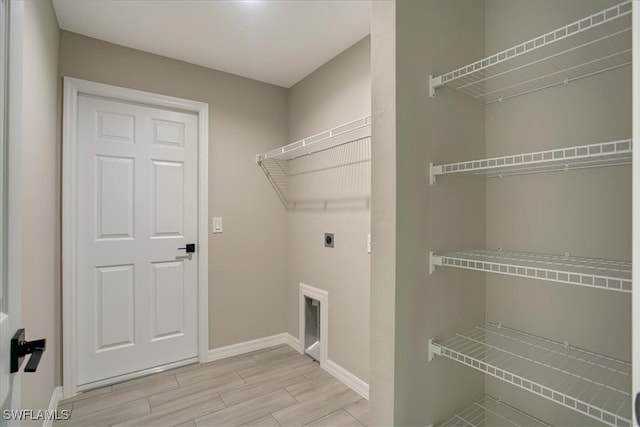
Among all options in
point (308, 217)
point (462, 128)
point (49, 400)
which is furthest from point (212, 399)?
point (462, 128)

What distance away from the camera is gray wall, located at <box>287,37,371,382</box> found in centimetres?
220

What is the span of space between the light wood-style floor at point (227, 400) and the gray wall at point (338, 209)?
0.27 meters

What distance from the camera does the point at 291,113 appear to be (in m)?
3.04

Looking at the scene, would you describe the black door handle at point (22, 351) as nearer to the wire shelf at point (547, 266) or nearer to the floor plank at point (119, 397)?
the wire shelf at point (547, 266)

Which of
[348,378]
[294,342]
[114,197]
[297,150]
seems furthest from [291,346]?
[114,197]

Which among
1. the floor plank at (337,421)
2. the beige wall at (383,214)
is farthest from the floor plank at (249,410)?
the beige wall at (383,214)

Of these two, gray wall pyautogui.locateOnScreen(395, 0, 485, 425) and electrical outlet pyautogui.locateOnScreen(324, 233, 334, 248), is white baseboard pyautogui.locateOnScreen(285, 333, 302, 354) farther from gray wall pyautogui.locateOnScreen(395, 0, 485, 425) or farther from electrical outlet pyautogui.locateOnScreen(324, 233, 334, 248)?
gray wall pyautogui.locateOnScreen(395, 0, 485, 425)

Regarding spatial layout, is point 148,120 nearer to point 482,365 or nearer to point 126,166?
point 126,166

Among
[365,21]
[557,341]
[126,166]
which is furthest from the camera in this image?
[126,166]

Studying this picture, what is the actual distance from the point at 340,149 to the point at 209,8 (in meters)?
1.21

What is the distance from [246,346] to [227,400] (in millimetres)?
741

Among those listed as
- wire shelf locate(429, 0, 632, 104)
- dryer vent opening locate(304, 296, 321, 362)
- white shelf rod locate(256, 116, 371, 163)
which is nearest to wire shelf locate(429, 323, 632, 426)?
wire shelf locate(429, 0, 632, 104)

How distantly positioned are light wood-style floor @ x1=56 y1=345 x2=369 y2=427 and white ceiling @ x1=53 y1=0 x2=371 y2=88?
245 cm

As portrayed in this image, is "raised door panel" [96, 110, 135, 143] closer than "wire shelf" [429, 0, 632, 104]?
No
